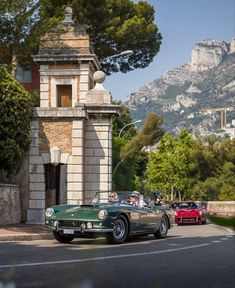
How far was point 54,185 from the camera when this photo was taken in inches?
1190

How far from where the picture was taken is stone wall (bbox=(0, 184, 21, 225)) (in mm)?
22234

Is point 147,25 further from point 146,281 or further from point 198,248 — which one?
point 146,281

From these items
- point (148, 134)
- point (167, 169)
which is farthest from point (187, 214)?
point (167, 169)

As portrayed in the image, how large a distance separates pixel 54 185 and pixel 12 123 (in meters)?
7.26

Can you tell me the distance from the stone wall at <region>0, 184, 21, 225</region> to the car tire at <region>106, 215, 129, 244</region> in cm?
828

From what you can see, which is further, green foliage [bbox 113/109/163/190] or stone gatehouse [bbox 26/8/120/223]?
green foliage [bbox 113/109/163/190]

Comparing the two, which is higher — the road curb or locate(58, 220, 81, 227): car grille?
locate(58, 220, 81, 227): car grille

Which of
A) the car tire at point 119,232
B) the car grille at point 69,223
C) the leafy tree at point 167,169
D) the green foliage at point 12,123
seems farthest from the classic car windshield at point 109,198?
the leafy tree at point 167,169

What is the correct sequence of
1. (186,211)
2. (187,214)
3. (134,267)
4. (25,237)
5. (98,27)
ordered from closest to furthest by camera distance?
1. (134,267)
2. (25,237)
3. (187,214)
4. (186,211)
5. (98,27)

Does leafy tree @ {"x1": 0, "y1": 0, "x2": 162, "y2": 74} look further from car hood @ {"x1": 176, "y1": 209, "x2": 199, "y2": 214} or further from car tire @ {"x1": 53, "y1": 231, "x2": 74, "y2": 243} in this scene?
car tire @ {"x1": 53, "y1": 231, "x2": 74, "y2": 243}

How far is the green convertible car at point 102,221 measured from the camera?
14.1 m

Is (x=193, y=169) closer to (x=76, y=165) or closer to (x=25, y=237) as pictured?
(x=76, y=165)

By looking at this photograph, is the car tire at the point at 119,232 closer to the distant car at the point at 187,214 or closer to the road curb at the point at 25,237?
the road curb at the point at 25,237

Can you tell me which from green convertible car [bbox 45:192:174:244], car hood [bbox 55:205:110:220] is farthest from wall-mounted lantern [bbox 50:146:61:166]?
car hood [bbox 55:205:110:220]
